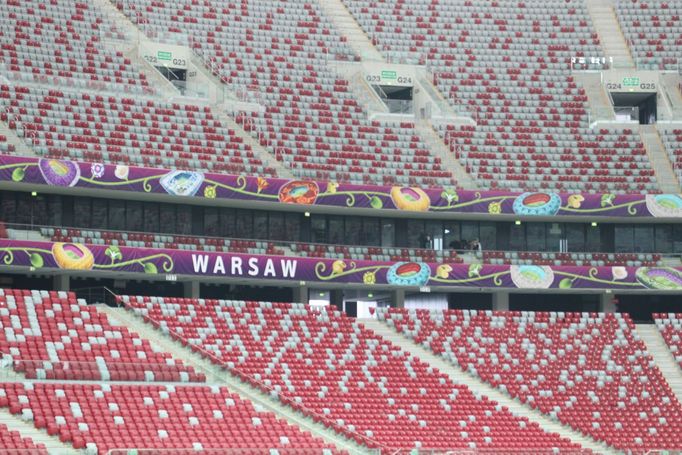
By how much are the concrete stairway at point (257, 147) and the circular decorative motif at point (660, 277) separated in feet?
57.2

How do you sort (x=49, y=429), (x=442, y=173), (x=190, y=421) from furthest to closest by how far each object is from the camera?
(x=442, y=173)
(x=190, y=421)
(x=49, y=429)

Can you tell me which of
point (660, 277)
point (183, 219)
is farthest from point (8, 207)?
point (660, 277)

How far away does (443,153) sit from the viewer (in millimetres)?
69500

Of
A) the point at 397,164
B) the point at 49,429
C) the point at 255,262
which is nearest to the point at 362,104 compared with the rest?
the point at 397,164

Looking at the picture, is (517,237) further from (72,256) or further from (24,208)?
Answer: (24,208)

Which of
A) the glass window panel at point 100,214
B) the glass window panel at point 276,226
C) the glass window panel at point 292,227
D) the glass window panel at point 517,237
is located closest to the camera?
the glass window panel at point 100,214

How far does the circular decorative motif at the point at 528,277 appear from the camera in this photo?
64688 millimetres

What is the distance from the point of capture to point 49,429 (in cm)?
4206

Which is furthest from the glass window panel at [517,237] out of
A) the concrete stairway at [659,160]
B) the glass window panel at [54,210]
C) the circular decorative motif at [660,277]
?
the glass window panel at [54,210]

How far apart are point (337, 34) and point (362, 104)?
7349mm

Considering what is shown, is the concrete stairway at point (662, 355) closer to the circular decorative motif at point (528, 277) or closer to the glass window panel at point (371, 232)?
the circular decorative motif at point (528, 277)

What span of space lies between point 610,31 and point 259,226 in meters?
27.7

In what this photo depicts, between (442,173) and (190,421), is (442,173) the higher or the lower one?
the higher one

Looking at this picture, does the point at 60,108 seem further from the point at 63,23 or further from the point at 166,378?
the point at 166,378
